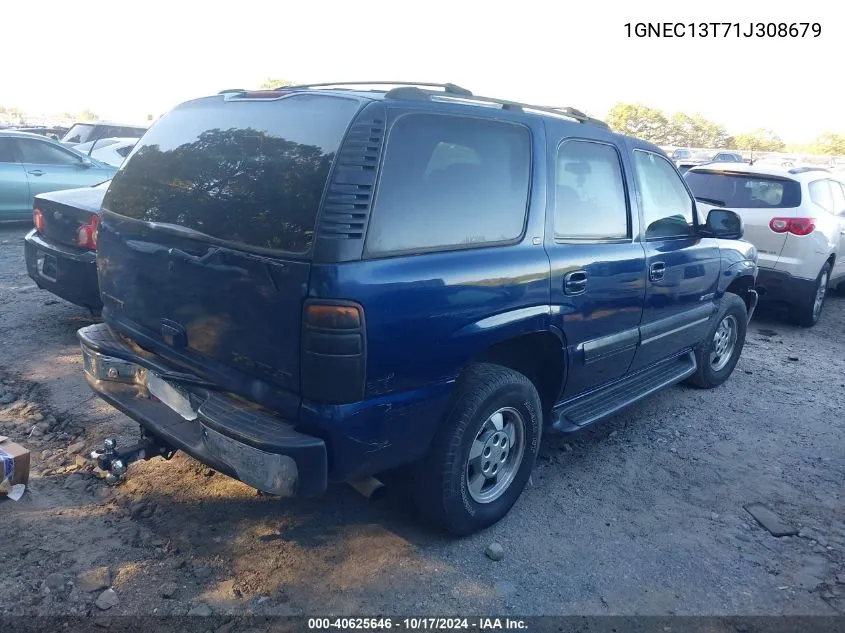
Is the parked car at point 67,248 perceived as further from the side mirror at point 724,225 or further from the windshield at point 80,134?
the windshield at point 80,134

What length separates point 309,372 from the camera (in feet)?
8.22

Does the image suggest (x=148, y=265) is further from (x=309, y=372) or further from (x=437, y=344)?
(x=437, y=344)

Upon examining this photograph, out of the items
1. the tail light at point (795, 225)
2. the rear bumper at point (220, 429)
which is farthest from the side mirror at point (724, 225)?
the rear bumper at point (220, 429)

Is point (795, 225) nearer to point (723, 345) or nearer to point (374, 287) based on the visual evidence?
point (723, 345)

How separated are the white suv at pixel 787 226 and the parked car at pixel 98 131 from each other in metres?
13.3

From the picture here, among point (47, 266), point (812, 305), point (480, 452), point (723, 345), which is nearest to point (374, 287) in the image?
point (480, 452)

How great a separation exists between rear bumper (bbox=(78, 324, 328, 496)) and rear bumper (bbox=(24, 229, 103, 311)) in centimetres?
194

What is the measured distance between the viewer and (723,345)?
5.55 meters

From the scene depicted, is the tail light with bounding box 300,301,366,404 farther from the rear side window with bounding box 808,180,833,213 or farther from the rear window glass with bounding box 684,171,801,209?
the rear side window with bounding box 808,180,833,213

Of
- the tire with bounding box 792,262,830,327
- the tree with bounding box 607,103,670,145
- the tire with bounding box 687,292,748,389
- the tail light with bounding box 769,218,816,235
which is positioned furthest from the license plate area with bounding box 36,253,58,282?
the tree with bounding box 607,103,670,145

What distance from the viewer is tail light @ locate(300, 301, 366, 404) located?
2.46m

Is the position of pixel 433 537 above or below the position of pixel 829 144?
below

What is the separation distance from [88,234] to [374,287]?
3452mm

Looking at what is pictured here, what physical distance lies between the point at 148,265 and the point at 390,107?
4.33 ft
